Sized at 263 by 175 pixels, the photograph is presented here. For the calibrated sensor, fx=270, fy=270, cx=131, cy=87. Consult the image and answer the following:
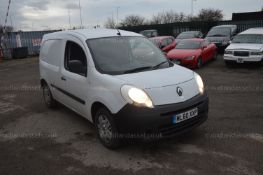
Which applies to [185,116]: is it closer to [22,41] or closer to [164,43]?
[164,43]

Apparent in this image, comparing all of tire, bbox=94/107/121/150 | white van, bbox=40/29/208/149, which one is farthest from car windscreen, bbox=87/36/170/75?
tire, bbox=94/107/121/150

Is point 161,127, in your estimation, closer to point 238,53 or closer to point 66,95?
point 66,95

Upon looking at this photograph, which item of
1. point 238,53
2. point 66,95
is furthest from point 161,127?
point 238,53

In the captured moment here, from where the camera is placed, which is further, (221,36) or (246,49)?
(221,36)

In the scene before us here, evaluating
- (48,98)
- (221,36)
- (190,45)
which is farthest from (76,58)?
(221,36)

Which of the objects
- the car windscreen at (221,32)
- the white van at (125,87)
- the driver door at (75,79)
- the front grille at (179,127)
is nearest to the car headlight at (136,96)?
the white van at (125,87)

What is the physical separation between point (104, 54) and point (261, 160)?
2.93m

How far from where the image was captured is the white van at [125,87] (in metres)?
3.83

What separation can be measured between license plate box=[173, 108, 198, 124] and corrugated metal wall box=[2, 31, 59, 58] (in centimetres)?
1964

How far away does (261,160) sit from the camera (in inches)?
150

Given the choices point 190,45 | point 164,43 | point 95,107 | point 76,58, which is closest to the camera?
point 95,107

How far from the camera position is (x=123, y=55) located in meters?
4.78

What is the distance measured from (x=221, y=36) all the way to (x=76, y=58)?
13.4 meters

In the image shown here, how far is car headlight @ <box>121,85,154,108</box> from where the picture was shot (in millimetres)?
3799
